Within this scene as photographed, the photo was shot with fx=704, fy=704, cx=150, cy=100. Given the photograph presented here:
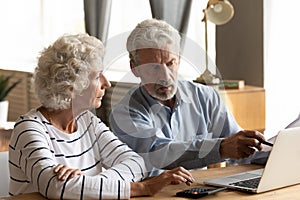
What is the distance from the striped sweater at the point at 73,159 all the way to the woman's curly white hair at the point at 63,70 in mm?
81

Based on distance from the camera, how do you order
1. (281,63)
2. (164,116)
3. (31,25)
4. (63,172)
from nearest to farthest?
(63,172) < (164,116) < (281,63) < (31,25)

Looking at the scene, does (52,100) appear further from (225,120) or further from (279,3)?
(279,3)

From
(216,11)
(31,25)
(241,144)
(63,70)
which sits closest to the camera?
(63,70)

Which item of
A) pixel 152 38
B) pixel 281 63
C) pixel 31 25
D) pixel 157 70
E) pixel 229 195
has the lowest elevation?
pixel 229 195

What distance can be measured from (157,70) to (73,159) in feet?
1.51

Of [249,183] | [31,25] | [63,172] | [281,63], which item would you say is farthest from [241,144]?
[31,25]

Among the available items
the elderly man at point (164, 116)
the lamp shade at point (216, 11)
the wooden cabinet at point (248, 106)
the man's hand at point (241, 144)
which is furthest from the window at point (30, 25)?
the man's hand at point (241, 144)

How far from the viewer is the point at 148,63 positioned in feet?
8.45

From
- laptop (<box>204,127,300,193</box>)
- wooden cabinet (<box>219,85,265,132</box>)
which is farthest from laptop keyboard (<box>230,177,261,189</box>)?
wooden cabinet (<box>219,85,265,132</box>)

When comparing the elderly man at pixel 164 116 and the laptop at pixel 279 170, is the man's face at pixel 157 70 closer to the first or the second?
the elderly man at pixel 164 116

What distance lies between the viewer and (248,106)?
4.43 m

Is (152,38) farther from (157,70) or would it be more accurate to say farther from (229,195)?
(229,195)

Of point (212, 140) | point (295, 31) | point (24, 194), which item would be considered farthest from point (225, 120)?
point (295, 31)

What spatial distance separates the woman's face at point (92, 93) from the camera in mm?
2422
